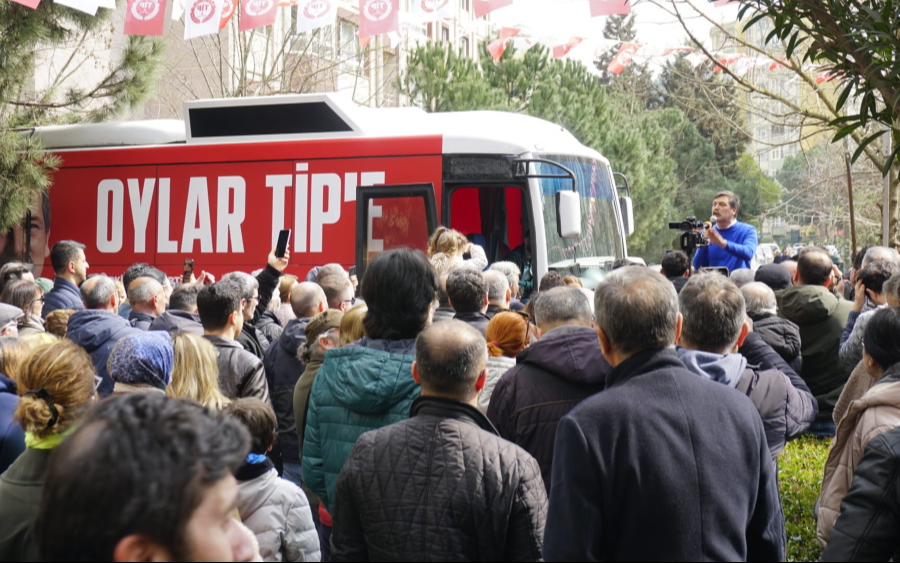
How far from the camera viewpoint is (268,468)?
3.22 meters

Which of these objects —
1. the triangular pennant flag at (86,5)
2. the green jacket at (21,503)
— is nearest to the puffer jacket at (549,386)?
the green jacket at (21,503)

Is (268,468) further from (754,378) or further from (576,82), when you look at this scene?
(576,82)

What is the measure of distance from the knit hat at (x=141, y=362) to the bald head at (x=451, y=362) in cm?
117

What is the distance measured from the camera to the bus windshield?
31.9ft

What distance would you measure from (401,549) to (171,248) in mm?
8647

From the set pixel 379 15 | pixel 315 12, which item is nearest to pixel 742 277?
pixel 379 15

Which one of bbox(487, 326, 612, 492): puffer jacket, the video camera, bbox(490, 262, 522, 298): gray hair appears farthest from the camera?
the video camera

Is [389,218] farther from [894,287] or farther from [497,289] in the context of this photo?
[894,287]

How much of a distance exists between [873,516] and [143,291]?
507 cm

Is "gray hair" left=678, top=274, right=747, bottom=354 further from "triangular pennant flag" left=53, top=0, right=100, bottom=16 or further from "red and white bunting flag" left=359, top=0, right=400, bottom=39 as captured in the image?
"triangular pennant flag" left=53, top=0, right=100, bottom=16

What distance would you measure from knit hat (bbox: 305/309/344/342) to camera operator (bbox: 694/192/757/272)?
4.65 meters

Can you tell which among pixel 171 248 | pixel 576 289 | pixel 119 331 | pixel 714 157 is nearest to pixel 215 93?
pixel 171 248

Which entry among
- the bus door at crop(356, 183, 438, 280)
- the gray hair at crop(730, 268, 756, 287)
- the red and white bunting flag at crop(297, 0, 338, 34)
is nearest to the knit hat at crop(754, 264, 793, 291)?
the gray hair at crop(730, 268, 756, 287)

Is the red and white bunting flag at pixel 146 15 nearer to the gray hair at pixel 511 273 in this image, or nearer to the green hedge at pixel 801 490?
the gray hair at pixel 511 273
